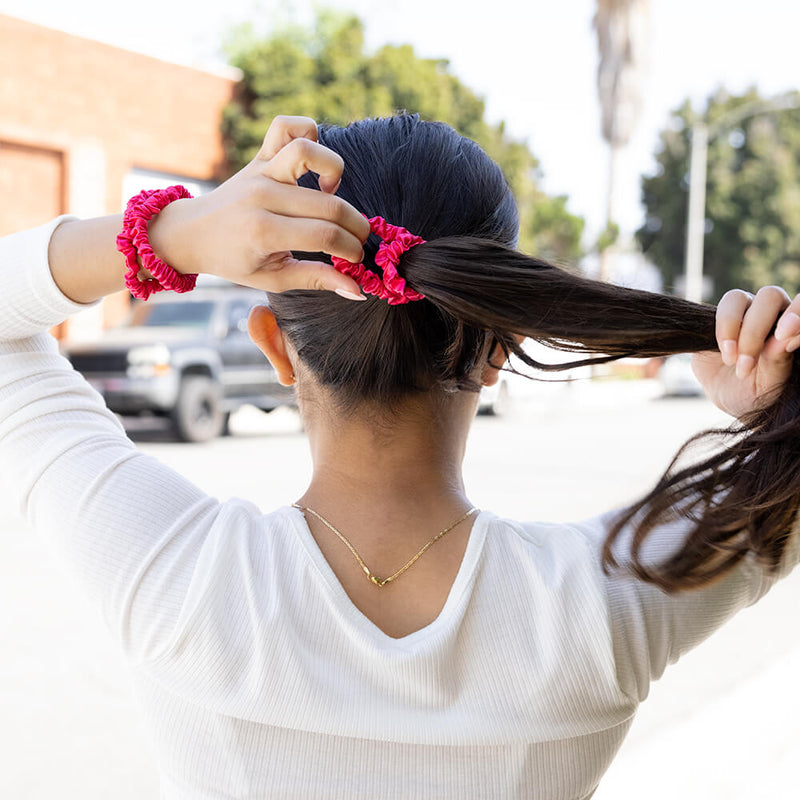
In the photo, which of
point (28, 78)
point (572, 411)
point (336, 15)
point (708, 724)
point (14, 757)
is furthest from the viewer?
point (336, 15)

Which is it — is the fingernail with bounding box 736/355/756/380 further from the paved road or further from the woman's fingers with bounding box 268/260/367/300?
the paved road

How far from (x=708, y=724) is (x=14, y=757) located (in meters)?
2.55

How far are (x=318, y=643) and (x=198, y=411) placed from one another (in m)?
11.1

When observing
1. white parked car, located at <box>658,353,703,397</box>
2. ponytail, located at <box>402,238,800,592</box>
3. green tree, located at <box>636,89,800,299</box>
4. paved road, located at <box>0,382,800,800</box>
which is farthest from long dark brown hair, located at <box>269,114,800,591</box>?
green tree, located at <box>636,89,800,299</box>

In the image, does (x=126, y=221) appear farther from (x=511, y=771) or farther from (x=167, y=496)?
(x=511, y=771)

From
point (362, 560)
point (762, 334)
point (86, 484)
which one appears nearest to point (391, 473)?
point (362, 560)

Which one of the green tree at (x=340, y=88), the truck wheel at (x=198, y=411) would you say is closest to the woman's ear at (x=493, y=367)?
the truck wheel at (x=198, y=411)

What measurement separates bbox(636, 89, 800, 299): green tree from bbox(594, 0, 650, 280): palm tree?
821cm

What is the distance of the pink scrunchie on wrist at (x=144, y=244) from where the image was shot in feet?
3.52

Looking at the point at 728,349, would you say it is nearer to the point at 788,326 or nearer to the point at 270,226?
the point at 788,326

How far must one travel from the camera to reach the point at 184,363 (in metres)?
11.9

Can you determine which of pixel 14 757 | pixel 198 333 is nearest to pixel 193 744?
pixel 14 757

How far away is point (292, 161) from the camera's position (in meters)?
0.95

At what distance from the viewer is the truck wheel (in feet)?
38.4
